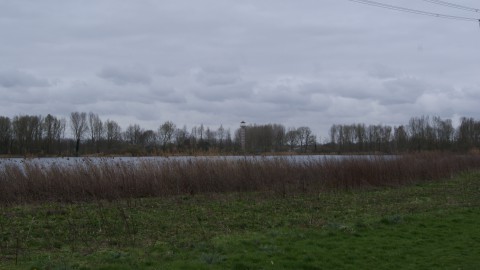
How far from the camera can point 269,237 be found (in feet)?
29.0

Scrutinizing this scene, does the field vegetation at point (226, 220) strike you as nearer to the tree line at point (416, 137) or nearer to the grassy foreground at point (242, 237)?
the grassy foreground at point (242, 237)

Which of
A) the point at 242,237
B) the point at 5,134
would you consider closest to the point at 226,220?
the point at 242,237

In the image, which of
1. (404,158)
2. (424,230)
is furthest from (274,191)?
(404,158)

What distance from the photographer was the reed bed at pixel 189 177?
17.1m

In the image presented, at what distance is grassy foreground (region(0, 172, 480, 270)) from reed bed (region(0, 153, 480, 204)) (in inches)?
106

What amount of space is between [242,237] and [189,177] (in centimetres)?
1121

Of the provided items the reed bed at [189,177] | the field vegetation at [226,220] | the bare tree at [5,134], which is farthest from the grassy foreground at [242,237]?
the bare tree at [5,134]

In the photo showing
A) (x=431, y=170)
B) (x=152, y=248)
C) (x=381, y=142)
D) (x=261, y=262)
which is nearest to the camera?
(x=261, y=262)

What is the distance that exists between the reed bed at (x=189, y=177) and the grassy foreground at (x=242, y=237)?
8.84ft

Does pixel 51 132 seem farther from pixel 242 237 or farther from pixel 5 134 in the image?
pixel 242 237

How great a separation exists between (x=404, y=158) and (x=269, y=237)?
23651mm

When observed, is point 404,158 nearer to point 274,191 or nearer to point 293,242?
point 274,191

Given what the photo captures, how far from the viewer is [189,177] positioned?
19906mm

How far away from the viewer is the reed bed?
1708 cm
